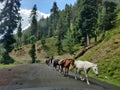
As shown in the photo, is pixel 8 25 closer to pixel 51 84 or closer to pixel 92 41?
pixel 92 41

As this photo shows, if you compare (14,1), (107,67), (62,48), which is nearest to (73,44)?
(14,1)

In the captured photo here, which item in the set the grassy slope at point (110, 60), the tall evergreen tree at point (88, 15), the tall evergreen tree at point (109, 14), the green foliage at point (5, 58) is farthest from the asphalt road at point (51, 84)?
the green foliage at point (5, 58)

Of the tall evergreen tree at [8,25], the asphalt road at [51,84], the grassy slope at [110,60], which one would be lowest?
the asphalt road at [51,84]

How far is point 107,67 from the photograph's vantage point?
39656 millimetres

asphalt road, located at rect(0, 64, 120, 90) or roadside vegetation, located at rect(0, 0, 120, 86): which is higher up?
roadside vegetation, located at rect(0, 0, 120, 86)

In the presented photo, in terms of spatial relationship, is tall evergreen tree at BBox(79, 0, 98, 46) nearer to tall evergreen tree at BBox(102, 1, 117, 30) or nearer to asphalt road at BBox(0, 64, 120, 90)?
tall evergreen tree at BBox(102, 1, 117, 30)

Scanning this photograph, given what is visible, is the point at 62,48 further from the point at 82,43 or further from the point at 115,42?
the point at 115,42

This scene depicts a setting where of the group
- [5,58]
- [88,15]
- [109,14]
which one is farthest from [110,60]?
[5,58]

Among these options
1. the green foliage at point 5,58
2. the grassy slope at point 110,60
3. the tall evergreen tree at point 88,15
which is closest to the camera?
the grassy slope at point 110,60

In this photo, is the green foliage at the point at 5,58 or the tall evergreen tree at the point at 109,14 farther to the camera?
the green foliage at the point at 5,58

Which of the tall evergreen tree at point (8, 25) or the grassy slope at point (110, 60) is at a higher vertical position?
the tall evergreen tree at point (8, 25)

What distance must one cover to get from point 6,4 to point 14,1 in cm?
241

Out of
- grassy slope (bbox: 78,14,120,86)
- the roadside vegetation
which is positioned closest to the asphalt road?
the roadside vegetation

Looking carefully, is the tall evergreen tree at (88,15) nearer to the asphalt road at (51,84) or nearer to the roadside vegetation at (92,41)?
the roadside vegetation at (92,41)
